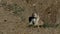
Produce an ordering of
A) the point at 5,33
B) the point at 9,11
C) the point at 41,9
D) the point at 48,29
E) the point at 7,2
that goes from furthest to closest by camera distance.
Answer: the point at 41,9 → the point at 7,2 → the point at 9,11 → the point at 48,29 → the point at 5,33

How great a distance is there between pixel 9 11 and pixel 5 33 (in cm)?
286

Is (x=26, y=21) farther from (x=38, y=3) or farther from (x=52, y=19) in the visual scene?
(x=38, y=3)

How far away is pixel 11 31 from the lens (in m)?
8.05

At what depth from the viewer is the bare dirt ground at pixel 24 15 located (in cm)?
834

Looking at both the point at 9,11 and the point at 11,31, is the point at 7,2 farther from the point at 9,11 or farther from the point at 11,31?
the point at 11,31

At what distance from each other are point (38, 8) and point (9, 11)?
2.45m

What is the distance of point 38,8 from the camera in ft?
41.3

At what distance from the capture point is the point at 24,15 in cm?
1032

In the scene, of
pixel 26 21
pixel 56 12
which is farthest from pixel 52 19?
pixel 26 21

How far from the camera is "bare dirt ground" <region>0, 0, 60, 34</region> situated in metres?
8.34

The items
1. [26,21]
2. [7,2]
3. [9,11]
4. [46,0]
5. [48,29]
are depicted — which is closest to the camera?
[48,29]

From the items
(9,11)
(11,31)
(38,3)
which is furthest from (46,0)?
(11,31)

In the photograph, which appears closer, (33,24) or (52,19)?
(33,24)

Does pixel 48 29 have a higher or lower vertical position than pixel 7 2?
lower
